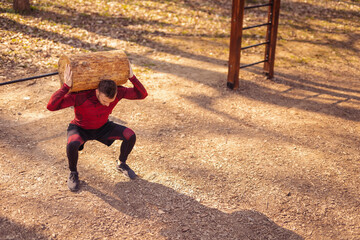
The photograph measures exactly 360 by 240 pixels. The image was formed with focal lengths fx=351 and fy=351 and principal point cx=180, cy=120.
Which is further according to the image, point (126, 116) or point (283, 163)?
point (126, 116)

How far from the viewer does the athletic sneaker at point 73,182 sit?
3898mm

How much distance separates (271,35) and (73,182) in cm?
502

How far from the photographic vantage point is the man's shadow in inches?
136

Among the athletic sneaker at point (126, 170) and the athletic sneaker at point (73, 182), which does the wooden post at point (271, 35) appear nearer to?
the athletic sneaker at point (126, 170)

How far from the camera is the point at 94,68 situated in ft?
12.2

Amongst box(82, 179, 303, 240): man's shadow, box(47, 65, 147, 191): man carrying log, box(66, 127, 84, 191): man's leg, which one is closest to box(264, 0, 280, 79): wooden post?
box(47, 65, 147, 191): man carrying log

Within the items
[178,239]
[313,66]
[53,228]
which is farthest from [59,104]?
[313,66]

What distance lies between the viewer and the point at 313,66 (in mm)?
8062

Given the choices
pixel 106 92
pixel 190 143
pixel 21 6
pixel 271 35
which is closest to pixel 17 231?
pixel 106 92

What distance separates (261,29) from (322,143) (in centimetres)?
597

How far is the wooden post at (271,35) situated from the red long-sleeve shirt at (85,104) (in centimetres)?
411

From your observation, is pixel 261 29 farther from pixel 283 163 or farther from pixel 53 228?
pixel 53 228

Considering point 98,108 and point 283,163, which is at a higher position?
point 98,108

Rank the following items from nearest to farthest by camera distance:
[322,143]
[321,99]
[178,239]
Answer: [178,239] < [322,143] < [321,99]
